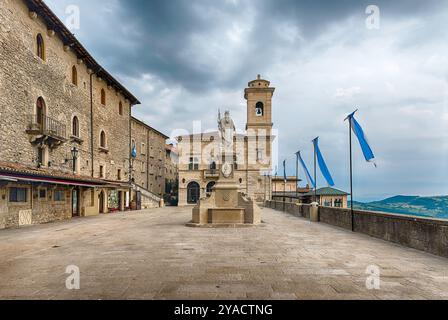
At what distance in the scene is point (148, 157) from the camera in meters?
45.0

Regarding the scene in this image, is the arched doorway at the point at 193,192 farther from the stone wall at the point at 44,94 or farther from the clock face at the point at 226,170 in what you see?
the clock face at the point at 226,170

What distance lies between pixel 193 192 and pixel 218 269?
43.7 meters

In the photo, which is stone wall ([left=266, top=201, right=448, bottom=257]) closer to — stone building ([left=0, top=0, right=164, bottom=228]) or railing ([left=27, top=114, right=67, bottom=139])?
stone building ([left=0, top=0, right=164, bottom=228])

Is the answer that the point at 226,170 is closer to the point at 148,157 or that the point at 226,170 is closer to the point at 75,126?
the point at 75,126

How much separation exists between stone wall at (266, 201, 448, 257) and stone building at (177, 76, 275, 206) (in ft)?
105

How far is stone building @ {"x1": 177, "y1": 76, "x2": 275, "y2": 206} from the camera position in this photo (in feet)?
157

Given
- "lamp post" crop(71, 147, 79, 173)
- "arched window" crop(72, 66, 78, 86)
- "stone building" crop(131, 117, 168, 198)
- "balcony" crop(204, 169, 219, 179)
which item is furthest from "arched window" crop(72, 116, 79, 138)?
"balcony" crop(204, 169, 219, 179)

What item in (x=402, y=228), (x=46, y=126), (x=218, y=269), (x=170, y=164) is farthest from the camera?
(x=170, y=164)

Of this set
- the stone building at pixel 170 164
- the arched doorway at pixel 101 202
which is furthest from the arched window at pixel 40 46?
the stone building at pixel 170 164

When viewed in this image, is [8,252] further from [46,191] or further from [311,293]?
[46,191]

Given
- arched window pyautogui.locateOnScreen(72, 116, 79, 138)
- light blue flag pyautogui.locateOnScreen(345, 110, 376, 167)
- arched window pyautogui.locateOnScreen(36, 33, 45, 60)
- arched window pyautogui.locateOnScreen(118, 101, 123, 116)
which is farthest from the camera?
arched window pyautogui.locateOnScreen(118, 101, 123, 116)

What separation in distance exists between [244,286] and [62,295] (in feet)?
9.34

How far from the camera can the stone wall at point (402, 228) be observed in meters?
8.24

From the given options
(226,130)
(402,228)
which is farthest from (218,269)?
(226,130)
